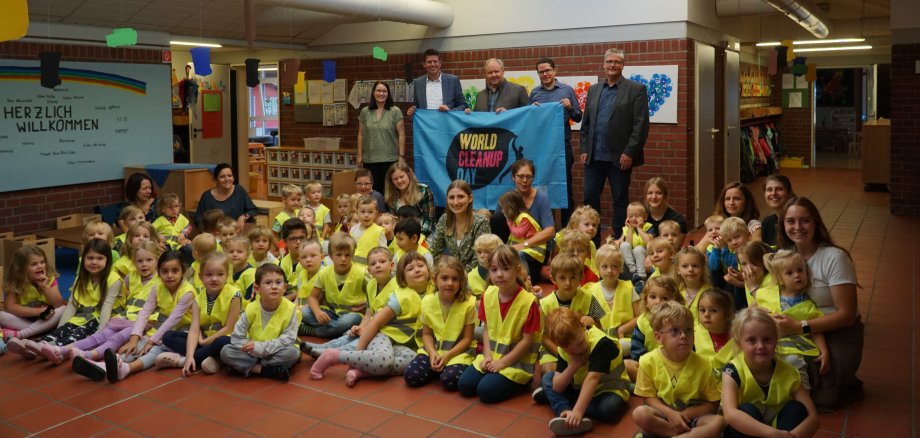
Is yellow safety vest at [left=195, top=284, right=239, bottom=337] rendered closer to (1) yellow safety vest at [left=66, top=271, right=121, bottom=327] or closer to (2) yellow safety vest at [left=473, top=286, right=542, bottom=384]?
(1) yellow safety vest at [left=66, top=271, right=121, bottom=327]

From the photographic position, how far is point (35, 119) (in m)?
8.73

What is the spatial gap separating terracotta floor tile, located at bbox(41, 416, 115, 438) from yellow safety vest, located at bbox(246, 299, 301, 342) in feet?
3.35

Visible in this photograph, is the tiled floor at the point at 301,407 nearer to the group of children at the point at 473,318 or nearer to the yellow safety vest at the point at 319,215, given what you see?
the group of children at the point at 473,318

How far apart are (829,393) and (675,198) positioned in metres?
5.52

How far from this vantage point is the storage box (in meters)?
11.1

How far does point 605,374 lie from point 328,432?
1.42 meters

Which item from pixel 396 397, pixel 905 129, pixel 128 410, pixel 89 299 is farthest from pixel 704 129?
pixel 128 410

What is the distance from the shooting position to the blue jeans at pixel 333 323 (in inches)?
222

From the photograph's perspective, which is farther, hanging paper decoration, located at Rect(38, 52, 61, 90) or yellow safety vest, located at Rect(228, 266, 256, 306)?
hanging paper decoration, located at Rect(38, 52, 61, 90)

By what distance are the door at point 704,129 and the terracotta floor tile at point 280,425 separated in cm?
668

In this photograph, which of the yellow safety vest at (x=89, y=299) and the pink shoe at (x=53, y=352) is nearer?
the pink shoe at (x=53, y=352)

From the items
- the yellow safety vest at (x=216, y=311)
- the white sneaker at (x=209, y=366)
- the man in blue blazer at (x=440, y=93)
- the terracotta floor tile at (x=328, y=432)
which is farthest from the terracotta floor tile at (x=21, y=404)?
the man in blue blazer at (x=440, y=93)

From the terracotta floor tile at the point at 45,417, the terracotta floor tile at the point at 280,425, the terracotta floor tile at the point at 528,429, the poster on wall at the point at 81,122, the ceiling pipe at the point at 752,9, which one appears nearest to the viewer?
the terracotta floor tile at the point at 528,429

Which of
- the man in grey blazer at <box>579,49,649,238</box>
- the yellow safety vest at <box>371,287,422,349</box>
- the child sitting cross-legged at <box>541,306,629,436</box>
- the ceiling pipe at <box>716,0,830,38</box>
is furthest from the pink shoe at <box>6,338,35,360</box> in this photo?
the ceiling pipe at <box>716,0,830,38</box>
